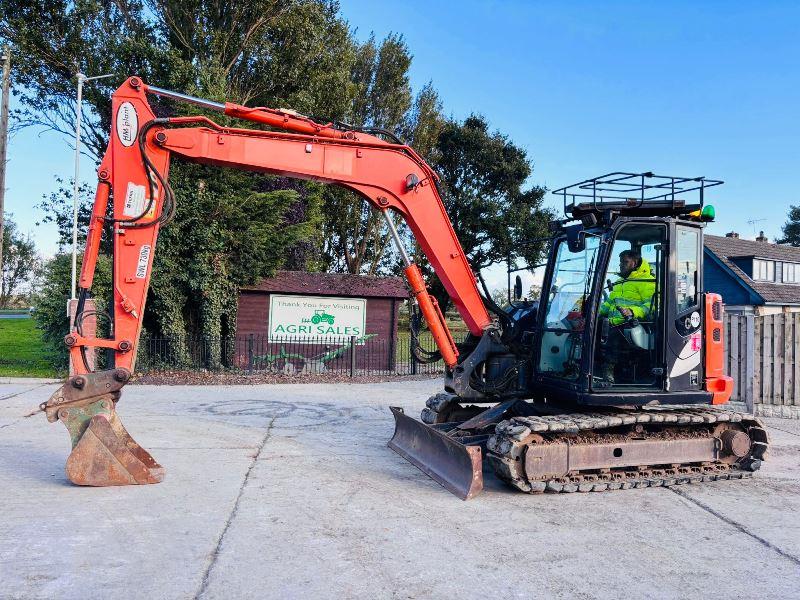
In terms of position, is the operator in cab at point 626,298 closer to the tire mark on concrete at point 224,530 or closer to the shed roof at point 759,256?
the tire mark on concrete at point 224,530

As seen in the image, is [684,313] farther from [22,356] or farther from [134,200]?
[22,356]

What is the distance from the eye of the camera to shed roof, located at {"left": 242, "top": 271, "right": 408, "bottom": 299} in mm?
17547

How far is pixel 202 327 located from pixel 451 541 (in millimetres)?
13557

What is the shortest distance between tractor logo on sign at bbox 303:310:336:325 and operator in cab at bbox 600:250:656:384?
12.4 meters

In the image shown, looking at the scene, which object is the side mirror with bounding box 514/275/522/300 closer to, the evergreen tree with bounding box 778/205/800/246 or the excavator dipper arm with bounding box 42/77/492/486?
the excavator dipper arm with bounding box 42/77/492/486

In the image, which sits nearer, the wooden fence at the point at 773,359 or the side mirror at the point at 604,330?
the side mirror at the point at 604,330

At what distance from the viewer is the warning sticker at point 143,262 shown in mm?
6285

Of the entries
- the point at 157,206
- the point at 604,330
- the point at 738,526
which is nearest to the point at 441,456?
the point at 604,330

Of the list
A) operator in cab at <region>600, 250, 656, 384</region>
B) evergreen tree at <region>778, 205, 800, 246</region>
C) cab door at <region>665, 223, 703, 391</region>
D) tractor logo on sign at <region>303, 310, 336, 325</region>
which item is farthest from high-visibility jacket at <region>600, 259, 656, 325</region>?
evergreen tree at <region>778, 205, 800, 246</region>

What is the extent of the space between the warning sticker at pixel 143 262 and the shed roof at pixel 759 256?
29857mm

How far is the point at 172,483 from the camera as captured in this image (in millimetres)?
6180

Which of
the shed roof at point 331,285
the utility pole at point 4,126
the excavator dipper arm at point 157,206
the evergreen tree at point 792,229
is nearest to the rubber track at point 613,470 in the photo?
the excavator dipper arm at point 157,206

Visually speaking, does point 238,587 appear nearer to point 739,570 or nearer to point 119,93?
point 739,570

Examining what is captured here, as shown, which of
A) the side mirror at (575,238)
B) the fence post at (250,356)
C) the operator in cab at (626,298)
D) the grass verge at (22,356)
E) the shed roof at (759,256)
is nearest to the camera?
the operator in cab at (626,298)
